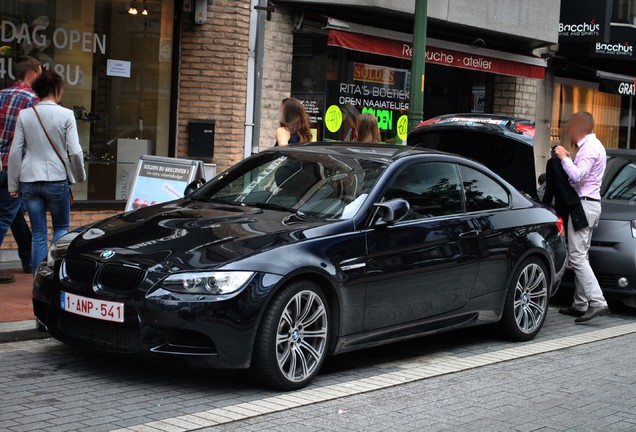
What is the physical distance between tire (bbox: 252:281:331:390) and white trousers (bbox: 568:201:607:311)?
4029 millimetres

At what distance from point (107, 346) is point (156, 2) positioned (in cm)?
797

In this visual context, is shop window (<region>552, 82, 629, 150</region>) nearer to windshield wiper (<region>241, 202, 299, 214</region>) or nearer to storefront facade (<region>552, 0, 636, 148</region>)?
storefront facade (<region>552, 0, 636, 148</region>)

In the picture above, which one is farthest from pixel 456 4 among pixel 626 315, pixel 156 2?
pixel 626 315

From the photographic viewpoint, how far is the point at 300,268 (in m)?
6.52

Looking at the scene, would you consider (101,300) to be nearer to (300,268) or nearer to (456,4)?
(300,268)

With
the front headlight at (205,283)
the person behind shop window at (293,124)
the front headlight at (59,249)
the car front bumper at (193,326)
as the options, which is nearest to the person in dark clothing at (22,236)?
the person behind shop window at (293,124)

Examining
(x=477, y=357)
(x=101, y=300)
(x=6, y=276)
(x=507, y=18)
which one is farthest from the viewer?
(x=507, y=18)

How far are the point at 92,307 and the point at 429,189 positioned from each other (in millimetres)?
2794

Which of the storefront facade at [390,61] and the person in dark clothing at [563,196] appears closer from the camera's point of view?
the person in dark clothing at [563,196]

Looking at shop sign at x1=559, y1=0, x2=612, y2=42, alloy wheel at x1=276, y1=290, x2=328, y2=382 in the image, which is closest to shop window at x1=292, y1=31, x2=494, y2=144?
shop sign at x1=559, y1=0, x2=612, y2=42

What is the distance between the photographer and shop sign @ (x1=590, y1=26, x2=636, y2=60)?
20.4m

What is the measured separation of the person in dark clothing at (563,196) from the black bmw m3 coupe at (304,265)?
116 centimetres

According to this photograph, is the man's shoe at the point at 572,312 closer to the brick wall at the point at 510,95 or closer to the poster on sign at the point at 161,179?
the poster on sign at the point at 161,179

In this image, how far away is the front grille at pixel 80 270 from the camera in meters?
6.59
